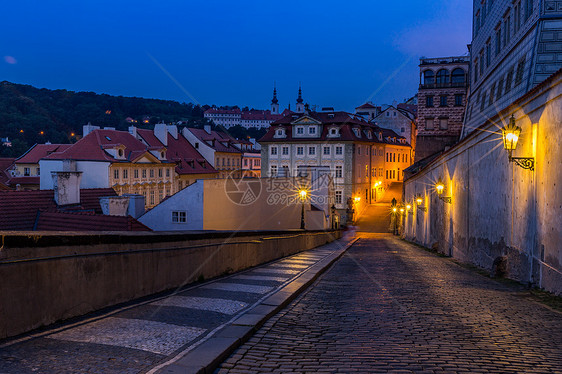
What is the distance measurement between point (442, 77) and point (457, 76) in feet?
5.37

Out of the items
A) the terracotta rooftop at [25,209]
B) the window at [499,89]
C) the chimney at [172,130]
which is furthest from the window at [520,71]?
the chimney at [172,130]

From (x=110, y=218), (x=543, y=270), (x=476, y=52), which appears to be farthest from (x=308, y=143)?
(x=543, y=270)

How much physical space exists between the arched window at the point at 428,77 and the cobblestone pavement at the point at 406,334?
50258 mm

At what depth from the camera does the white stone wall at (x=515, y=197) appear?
10.6 meters

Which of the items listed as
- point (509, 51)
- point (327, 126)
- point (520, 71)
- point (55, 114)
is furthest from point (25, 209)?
→ point (55, 114)

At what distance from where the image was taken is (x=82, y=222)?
1855cm

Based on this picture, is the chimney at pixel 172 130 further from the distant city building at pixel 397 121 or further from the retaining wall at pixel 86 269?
the retaining wall at pixel 86 269

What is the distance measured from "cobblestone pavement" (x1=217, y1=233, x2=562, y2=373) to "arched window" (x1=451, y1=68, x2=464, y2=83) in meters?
50.1

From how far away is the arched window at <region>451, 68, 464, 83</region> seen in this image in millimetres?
56406

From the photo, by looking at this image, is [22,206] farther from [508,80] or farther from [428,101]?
[428,101]

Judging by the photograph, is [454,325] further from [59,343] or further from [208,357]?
[59,343]

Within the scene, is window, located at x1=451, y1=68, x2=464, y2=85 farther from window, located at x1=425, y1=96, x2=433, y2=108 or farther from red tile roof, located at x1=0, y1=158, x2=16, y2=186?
red tile roof, located at x1=0, y1=158, x2=16, y2=186

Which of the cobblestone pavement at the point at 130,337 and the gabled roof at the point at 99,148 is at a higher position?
the gabled roof at the point at 99,148

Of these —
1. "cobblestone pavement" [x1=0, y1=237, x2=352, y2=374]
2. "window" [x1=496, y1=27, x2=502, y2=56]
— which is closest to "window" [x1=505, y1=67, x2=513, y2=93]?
"window" [x1=496, y1=27, x2=502, y2=56]
